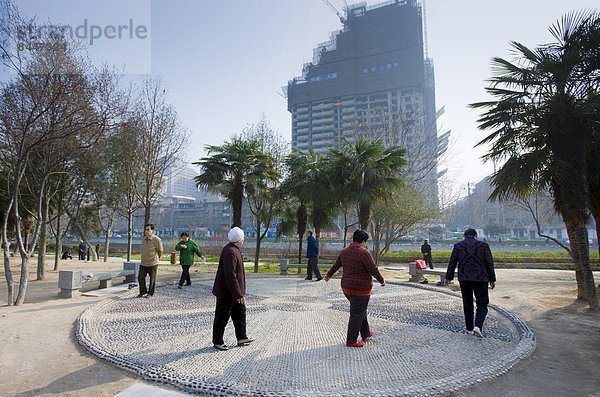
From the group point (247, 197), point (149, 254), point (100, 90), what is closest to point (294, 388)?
point (149, 254)

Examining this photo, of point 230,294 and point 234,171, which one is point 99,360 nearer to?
point 230,294

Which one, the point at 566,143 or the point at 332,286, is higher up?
the point at 566,143

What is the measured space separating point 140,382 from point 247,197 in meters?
14.2

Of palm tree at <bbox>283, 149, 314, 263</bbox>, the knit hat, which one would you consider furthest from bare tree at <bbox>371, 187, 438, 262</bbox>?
the knit hat

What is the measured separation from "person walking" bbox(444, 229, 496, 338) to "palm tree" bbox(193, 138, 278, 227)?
1185cm

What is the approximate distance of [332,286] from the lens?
1179cm

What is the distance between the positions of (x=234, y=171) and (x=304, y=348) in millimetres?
12654

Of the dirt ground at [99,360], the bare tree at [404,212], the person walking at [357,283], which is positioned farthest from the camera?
the bare tree at [404,212]

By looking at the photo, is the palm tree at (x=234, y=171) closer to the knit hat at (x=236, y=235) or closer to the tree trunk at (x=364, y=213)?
Answer: the tree trunk at (x=364, y=213)

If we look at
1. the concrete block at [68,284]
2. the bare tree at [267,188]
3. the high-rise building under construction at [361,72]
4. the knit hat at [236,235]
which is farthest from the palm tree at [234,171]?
the high-rise building under construction at [361,72]

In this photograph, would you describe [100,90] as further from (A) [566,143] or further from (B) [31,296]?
(A) [566,143]

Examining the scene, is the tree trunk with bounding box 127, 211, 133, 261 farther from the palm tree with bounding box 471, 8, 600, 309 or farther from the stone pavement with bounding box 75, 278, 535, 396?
the palm tree with bounding box 471, 8, 600, 309

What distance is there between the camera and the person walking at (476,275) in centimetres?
593

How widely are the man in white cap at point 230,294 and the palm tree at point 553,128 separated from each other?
7.17 m
